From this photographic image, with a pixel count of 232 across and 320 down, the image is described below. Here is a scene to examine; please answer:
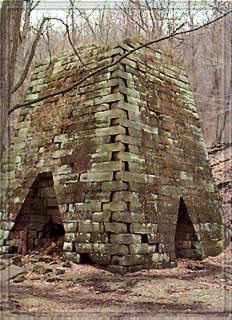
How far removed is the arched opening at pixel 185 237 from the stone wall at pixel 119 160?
0.07m

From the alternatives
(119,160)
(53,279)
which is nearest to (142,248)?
(119,160)

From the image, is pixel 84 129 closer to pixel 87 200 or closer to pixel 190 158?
pixel 87 200

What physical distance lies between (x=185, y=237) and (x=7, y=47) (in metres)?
5.55

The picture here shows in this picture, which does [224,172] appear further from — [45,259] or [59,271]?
[59,271]

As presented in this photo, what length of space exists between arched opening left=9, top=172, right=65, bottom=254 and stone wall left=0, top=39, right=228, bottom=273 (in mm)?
147

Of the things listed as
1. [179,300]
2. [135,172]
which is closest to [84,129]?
[135,172]

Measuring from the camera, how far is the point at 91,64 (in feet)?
30.0

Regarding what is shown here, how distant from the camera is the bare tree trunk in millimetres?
5039

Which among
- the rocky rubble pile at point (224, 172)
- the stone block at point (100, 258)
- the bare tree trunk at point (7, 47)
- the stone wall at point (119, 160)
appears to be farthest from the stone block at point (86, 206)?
the rocky rubble pile at point (224, 172)

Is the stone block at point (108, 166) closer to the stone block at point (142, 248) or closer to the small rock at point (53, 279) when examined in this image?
the stone block at point (142, 248)

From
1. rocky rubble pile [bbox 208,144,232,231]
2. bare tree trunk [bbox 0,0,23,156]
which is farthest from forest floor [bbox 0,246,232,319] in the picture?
rocky rubble pile [bbox 208,144,232,231]

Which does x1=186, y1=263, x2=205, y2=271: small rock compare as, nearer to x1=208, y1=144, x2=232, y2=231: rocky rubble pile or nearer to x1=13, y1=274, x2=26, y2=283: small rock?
x1=13, y1=274, x2=26, y2=283: small rock

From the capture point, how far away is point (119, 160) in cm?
786

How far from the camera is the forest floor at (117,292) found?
4.83m
